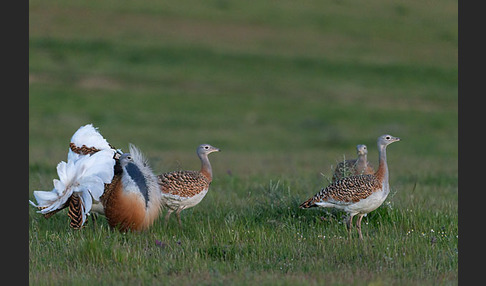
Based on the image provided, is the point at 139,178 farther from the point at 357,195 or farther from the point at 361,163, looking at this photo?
the point at 361,163

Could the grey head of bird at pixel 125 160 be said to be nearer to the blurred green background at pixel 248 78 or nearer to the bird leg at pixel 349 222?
the bird leg at pixel 349 222

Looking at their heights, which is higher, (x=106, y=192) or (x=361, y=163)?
(x=361, y=163)

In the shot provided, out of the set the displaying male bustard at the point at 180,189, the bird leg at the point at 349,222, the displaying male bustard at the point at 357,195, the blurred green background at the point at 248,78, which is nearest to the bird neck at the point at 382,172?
the displaying male bustard at the point at 357,195

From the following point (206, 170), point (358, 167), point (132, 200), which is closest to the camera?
point (132, 200)

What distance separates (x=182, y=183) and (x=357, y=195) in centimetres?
168

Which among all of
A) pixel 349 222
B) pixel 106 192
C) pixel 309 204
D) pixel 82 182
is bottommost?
pixel 349 222

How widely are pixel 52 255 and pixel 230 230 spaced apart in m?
1.54

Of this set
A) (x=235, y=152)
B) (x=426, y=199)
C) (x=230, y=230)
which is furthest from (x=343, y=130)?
(x=230, y=230)

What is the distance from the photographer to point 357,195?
663cm

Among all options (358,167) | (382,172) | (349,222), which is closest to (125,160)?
(349,222)

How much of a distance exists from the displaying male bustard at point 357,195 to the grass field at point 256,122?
219mm

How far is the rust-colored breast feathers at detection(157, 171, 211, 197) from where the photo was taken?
704cm

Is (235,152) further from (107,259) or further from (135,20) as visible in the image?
(135,20)

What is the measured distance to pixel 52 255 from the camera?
602 cm
